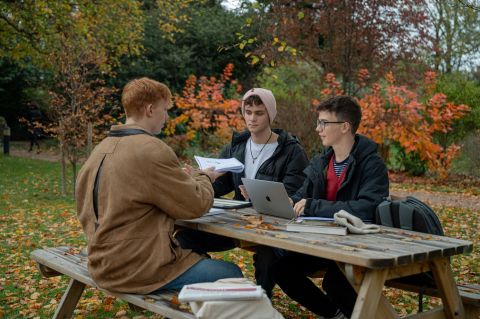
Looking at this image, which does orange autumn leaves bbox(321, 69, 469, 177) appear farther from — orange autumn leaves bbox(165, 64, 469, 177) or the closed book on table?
Answer: the closed book on table

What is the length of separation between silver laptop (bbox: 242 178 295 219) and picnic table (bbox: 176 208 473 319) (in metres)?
0.13

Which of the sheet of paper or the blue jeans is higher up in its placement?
the sheet of paper

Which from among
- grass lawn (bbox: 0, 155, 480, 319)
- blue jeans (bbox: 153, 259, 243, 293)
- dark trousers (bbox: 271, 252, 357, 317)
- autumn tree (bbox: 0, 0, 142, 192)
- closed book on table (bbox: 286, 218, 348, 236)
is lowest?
grass lawn (bbox: 0, 155, 480, 319)

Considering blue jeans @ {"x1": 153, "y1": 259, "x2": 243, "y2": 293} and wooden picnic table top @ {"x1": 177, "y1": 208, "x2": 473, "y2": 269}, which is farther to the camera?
blue jeans @ {"x1": 153, "y1": 259, "x2": 243, "y2": 293}

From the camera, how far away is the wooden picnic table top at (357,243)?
2844 mm

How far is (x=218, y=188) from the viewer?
514 cm

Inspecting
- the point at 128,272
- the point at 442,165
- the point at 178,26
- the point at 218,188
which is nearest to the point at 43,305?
the point at 218,188

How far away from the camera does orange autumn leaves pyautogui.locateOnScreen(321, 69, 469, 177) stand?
13781 millimetres

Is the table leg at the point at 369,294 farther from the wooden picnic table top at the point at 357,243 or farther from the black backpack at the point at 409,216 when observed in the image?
the black backpack at the point at 409,216

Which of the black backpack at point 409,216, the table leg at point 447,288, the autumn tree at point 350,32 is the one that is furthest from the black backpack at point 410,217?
the autumn tree at point 350,32

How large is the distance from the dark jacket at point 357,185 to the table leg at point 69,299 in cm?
166

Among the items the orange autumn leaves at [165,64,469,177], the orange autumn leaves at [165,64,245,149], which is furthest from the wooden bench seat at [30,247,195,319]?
the orange autumn leaves at [165,64,245,149]

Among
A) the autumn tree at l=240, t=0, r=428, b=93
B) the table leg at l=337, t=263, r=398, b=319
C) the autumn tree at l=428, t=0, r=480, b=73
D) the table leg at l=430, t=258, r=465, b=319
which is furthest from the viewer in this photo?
the autumn tree at l=428, t=0, r=480, b=73

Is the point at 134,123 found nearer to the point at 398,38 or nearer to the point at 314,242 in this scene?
the point at 314,242
